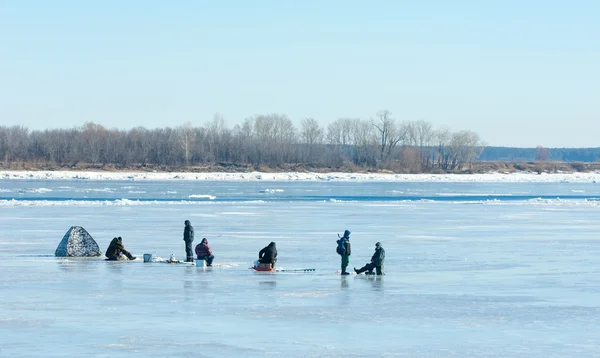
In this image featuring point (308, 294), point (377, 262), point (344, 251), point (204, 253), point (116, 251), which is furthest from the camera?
point (116, 251)

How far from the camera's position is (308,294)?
591 inches

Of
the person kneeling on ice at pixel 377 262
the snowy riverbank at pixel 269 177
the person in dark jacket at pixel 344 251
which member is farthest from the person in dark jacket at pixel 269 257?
the snowy riverbank at pixel 269 177

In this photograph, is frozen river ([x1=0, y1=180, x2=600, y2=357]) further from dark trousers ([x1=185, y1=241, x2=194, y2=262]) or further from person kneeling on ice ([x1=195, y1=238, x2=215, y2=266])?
dark trousers ([x1=185, y1=241, x2=194, y2=262])

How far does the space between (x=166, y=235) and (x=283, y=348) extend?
1525cm

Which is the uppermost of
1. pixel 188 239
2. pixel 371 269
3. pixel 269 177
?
pixel 269 177

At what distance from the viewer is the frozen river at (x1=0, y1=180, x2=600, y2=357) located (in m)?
11.0

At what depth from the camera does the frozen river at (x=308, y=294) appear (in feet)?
36.0

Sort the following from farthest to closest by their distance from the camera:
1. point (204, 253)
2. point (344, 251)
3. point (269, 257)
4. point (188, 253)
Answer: point (188, 253) → point (204, 253) → point (269, 257) → point (344, 251)

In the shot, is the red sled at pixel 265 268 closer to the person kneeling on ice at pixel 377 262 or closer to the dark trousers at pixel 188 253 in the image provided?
the person kneeling on ice at pixel 377 262

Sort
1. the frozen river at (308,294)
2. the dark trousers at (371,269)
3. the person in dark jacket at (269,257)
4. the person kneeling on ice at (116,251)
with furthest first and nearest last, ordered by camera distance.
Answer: the person kneeling on ice at (116,251), the person in dark jacket at (269,257), the dark trousers at (371,269), the frozen river at (308,294)

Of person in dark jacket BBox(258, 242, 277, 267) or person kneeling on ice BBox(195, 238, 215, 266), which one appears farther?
person kneeling on ice BBox(195, 238, 215, 266)

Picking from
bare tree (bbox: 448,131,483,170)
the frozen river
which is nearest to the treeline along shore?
bare tree (bbox: 448,131,483,170)

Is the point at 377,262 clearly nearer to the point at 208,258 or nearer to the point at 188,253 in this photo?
the point at 208,258

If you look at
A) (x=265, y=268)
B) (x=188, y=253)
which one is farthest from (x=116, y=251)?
(x=265, y=268)
